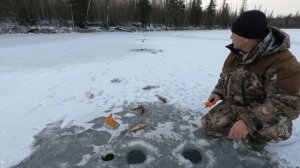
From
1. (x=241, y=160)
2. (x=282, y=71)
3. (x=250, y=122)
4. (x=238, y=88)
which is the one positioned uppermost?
(x=282, y=71)

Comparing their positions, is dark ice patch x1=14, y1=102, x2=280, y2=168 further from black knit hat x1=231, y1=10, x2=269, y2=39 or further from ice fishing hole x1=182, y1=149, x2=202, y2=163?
black knit hat x1=231, y1=10, x2=269, y2=39

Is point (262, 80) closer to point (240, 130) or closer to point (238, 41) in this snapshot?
point (238, 41)

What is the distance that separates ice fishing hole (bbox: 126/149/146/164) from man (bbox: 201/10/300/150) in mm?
858

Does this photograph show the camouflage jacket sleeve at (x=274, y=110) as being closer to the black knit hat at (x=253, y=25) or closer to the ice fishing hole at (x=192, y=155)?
the black knit hat at (x=253, y=25)

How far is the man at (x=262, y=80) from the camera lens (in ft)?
6.19

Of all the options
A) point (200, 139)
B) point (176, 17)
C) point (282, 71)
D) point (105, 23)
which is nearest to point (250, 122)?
point (282, 71)

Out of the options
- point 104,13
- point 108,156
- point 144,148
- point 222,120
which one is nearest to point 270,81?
point 222,120

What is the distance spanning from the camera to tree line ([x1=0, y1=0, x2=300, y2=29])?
30.1 m

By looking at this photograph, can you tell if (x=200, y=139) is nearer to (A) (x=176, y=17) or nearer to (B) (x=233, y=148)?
(B) (x=233, y=148)

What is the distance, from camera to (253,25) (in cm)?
202

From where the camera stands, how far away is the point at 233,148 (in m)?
2.48

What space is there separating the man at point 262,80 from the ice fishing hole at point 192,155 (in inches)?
15.9

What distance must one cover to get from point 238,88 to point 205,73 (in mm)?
3272

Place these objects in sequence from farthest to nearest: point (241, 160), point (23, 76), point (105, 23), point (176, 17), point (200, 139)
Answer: point (176, 17) < point (105, 23) < point (23, 76) < point (200, 139) < point (241, 160)
